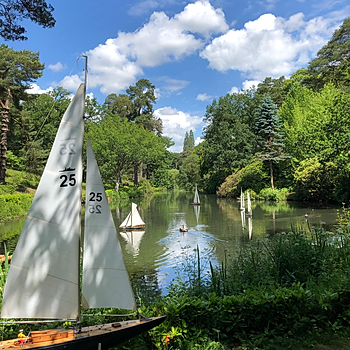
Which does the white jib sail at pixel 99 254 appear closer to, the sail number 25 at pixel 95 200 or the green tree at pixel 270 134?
the sail number 25 at pixel 95 200

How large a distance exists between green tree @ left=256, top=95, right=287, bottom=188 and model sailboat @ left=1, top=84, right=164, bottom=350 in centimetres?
3678

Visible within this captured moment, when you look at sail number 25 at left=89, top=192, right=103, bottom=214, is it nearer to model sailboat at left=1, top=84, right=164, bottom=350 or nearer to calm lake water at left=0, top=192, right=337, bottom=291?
model sailboat at left=1, top=84, right=164, bottom=350

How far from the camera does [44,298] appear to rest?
13.2 feet

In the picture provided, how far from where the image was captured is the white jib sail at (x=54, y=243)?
3926 millimetres

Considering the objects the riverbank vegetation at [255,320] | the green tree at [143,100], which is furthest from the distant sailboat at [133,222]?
the green tree at [143,100]

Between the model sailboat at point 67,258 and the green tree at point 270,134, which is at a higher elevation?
the green tree at point 270,134

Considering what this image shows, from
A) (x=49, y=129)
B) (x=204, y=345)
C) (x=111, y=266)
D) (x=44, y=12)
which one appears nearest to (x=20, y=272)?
(x=111, y=266)

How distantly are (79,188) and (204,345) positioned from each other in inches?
113

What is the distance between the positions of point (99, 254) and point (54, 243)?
717 millimetres

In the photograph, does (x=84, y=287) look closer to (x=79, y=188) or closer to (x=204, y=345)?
(x=79, y=188)

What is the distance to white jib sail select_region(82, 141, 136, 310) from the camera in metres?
4.34

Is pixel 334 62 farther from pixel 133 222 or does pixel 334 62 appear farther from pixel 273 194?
pixel 133 222

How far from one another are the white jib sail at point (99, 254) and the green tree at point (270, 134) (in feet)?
120

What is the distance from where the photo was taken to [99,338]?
363cm
